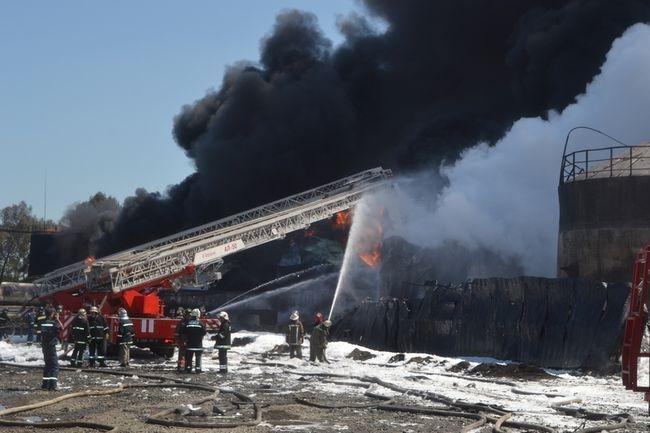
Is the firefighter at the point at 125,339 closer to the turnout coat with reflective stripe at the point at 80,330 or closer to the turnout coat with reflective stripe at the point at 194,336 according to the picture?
the turnout coat with reflective stripe at the point at 80,330

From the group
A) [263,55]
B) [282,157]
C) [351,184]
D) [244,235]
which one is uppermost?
[263,55]

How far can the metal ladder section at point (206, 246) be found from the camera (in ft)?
82.4

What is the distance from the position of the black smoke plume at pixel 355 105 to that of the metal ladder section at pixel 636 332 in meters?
27.9

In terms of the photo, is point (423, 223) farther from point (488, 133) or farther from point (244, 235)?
point (488, 133)

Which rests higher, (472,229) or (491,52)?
(491,52)

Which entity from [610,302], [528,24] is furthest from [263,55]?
[610,302]

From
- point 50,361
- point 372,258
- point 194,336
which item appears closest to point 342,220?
point 372,258

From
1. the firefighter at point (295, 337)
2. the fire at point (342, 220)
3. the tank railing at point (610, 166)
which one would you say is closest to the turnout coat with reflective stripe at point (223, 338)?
the firefighter at point (295, 337)

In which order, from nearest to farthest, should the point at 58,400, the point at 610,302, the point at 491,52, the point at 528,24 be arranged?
the point at 58,400 < the point at 610,302 < the point at 528,24 < the point at 491,52

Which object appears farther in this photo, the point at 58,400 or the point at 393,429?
the point at 58,400

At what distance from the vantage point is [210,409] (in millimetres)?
12852

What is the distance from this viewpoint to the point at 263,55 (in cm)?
5244

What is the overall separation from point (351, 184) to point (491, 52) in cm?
1376

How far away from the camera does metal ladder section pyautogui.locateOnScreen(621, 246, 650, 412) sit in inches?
395
